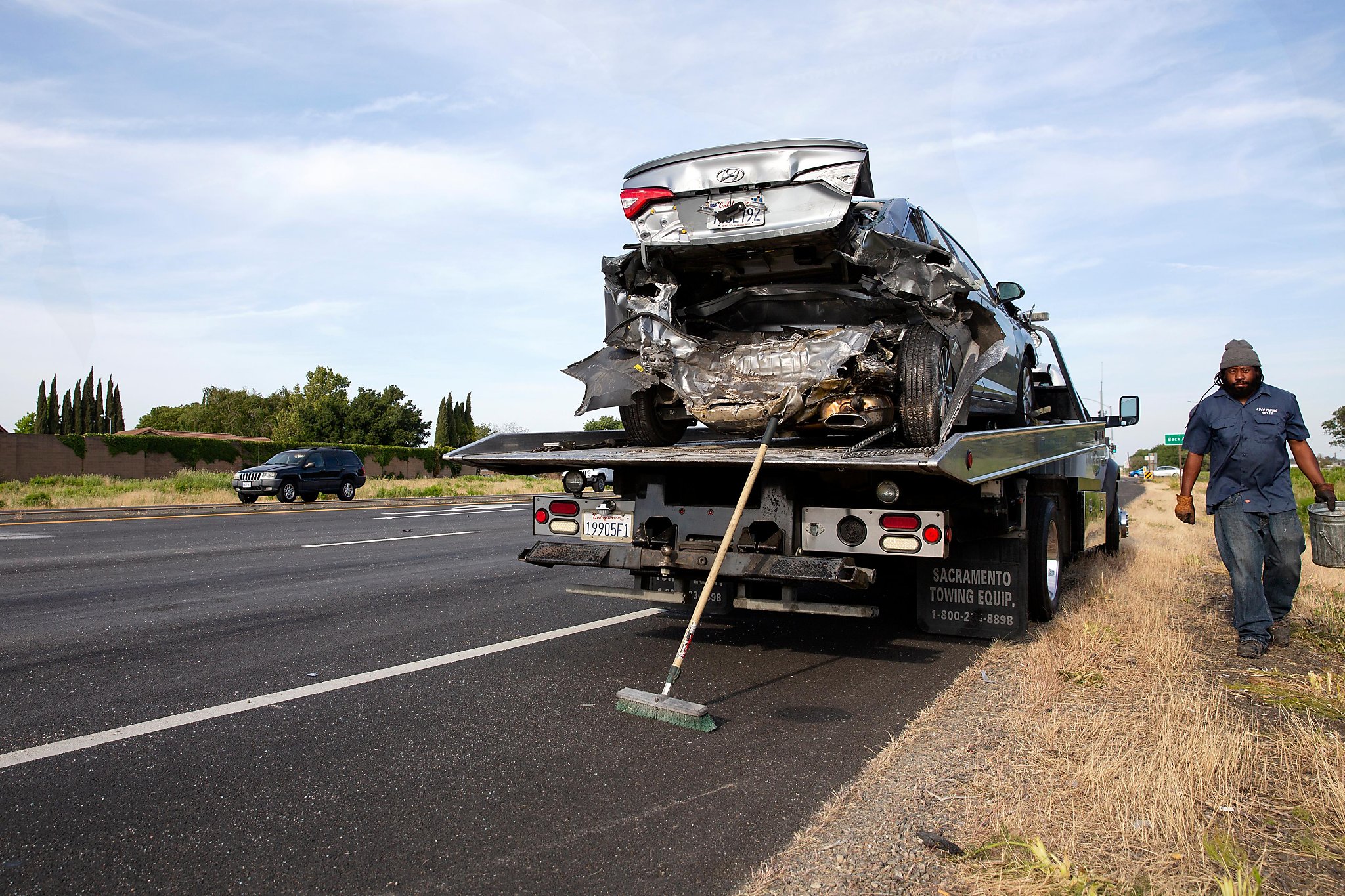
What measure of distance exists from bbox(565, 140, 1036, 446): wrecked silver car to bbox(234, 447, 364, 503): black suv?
67.6 feet

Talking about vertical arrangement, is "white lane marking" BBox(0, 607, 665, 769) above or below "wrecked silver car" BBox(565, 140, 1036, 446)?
below

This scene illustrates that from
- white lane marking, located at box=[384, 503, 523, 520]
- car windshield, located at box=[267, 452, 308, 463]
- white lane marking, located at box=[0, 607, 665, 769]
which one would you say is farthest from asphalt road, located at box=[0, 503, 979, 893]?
car windshield, located at box=[267, 452, 308, 463]

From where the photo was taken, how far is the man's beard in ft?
18.4

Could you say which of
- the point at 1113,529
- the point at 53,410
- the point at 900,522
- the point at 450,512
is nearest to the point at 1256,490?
the point at 900,522

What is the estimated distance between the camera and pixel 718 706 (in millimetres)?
4520

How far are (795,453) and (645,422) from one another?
71.6 inches

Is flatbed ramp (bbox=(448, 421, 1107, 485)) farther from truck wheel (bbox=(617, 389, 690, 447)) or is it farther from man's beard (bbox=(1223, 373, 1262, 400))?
man's beard (bbox=(1223, 373, 1262, 400))

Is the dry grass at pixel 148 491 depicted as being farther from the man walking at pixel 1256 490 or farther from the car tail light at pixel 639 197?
the man walking at pixel 1256 490

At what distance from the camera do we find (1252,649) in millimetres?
5324

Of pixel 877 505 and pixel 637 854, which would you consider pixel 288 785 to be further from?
pixel 877 505

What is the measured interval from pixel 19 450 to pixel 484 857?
1554 inches

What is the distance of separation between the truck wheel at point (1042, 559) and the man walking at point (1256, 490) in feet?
3.10

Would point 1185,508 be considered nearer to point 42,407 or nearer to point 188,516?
point 188,516

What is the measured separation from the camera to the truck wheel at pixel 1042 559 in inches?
240
